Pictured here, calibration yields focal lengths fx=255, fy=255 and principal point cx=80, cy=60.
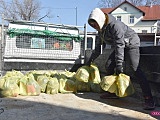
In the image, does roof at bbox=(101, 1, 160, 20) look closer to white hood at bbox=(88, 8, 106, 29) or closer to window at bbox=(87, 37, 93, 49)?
window at bbox=(87, 37, 93, 49)

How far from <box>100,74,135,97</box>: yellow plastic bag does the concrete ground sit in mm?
226

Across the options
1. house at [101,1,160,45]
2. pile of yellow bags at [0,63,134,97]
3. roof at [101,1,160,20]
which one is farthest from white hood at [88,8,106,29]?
roof at [101,1,160,20]

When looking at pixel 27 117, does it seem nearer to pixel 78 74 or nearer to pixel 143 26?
pixel 78 74

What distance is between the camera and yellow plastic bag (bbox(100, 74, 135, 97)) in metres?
4.05

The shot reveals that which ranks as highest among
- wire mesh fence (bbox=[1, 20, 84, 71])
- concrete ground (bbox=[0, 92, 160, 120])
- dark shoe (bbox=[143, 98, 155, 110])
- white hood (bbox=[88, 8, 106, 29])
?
white hood (bbox=[88, 8, 106, 29])

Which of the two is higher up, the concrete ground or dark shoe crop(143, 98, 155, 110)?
dark shoe crop(143, 98, 155, 110)

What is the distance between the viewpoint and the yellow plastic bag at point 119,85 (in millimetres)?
4051

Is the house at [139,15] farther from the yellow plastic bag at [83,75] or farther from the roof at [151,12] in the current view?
the yellow plastic bag at [83,75]

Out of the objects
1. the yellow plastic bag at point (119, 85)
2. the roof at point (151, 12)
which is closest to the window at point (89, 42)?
the yellow plastic bag at point (119, 85)

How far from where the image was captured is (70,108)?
151 inches

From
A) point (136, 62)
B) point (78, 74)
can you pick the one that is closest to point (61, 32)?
point (78, 74)

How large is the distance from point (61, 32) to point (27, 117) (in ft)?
12.7

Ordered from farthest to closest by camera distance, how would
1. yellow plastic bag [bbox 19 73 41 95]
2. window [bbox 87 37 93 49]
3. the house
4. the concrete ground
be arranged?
the house → window [bbox 87 37 93 49] → yellow plastic bag [bbox 19 73 41 95] → the concrete ground

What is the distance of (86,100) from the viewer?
14.5ft
